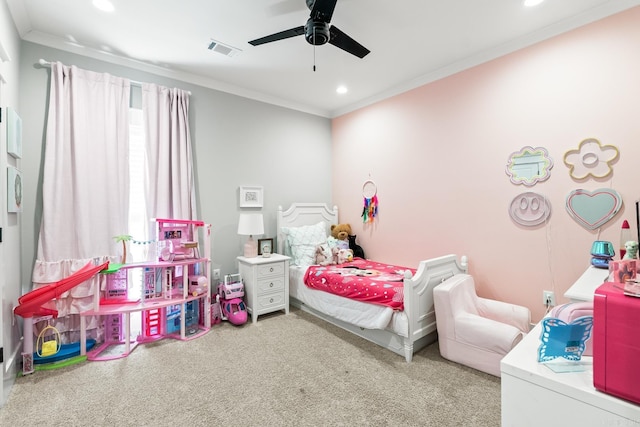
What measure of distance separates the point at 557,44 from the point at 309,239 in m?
3.18

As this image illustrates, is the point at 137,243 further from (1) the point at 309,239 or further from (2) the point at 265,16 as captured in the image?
(2) the point at 265,16

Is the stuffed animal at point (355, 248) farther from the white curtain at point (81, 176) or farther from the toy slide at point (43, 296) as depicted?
the toy slide at point (43, 296)

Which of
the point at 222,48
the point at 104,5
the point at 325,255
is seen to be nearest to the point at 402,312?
the point at 325,255

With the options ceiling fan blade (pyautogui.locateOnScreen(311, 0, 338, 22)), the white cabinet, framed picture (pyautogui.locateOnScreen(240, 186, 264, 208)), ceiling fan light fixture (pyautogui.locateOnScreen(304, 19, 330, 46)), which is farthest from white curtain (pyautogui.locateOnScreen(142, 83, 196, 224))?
the white cabinet

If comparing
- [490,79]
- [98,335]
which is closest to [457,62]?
[490,79]

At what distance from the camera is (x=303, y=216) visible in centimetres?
424

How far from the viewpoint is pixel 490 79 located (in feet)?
9.54

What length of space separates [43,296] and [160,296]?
910 mm

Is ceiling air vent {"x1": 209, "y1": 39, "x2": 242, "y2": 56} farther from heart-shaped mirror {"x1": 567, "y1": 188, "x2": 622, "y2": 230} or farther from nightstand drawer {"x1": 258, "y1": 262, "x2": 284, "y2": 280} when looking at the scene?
heart-shaped mirror {"x1": 567, "y1": 188, "x2": 622, "y2": 230}

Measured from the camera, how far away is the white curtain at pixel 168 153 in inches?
120

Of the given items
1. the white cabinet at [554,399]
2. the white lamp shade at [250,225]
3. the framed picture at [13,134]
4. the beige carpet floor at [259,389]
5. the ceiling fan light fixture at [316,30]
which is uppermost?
the ceiling fan light fixture at [316,30]

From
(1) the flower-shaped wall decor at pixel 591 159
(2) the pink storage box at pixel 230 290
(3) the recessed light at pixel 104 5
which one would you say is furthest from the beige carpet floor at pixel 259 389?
(3) the recessed light at pixel 104 5

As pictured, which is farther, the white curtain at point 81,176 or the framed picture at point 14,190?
the white curtain at point 81,176

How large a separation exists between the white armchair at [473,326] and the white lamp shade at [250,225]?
202cm
